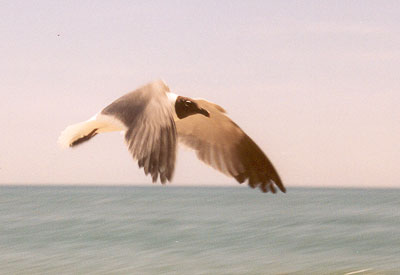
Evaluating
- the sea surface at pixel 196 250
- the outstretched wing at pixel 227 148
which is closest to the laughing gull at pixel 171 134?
the outstretched wing at pixel 227 148

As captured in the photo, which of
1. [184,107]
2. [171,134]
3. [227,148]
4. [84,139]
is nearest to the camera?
[171,134]

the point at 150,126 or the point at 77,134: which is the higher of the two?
the point at 77,134

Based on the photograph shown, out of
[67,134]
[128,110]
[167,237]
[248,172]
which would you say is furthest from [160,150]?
[167,237]

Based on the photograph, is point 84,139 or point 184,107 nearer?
point 184,107

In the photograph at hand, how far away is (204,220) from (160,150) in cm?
3710

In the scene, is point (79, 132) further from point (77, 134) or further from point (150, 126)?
point (150, 126)

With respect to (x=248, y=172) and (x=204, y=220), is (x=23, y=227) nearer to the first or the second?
(x=204, y=220)

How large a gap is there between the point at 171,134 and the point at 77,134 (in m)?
1.42

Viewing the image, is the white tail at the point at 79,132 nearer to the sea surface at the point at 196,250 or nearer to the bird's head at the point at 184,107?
the bird's head at the point at 184,107

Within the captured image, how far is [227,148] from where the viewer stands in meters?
5.45

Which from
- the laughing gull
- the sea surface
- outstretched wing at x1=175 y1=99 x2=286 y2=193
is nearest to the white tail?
the laughing gull

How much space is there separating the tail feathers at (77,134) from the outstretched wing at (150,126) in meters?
0.75

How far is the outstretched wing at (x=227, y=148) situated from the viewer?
5.24m

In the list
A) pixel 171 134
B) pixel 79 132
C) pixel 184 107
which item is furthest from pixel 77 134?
pixel 171 134
